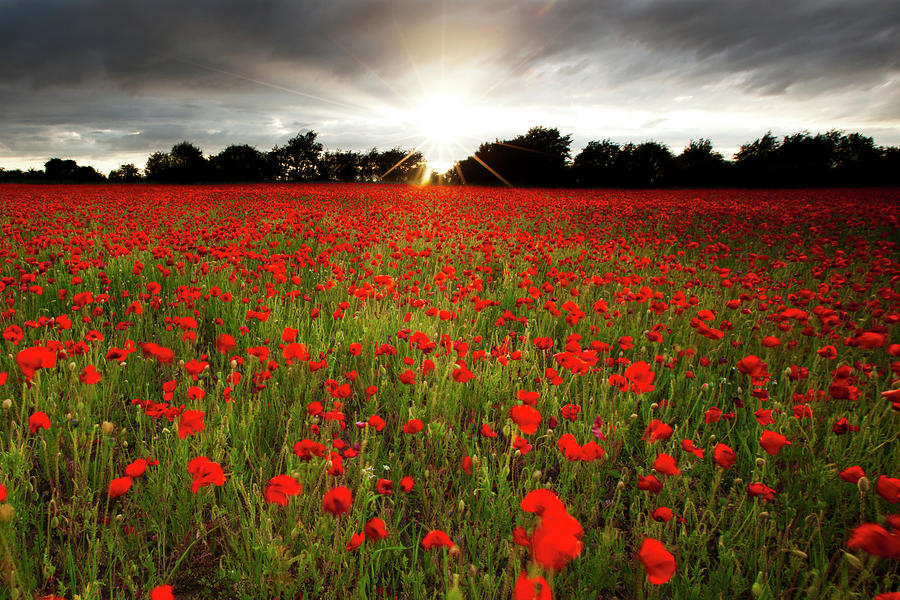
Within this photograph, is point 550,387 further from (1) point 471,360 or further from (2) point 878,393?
(2) point 878,393

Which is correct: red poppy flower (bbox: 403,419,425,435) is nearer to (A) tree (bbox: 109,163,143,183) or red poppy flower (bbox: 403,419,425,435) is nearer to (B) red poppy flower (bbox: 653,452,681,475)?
(B) red poppy flower (bbox: 653,452,681,475)

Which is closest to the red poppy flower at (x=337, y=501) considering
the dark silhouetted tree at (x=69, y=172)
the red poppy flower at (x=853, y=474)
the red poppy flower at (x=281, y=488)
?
the red poppy flower at (x=281, y=488)

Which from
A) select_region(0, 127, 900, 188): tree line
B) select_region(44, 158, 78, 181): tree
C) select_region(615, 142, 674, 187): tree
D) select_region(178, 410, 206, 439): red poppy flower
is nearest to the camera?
select_region(178, 410, 206, 439): red poppy flower

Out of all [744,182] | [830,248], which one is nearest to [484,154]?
[744,182]

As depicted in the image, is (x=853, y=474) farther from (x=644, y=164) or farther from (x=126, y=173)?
(x=126, y=173)

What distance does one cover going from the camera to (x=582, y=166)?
1321 inches

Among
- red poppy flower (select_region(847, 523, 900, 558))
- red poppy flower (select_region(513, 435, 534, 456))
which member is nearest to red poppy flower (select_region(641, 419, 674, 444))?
red poppy flower (select_region(513, 435, 534, 456))

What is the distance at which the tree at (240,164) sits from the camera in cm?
3709

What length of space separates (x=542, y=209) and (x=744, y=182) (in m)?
24.0

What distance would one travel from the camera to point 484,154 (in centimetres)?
3875

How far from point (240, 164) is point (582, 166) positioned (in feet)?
102

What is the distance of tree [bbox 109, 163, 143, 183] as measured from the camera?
128ft

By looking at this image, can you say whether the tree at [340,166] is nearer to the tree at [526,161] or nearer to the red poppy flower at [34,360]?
the tree at [526,161]

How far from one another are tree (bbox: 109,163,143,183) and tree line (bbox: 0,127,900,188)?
Answer: 0.54ft
